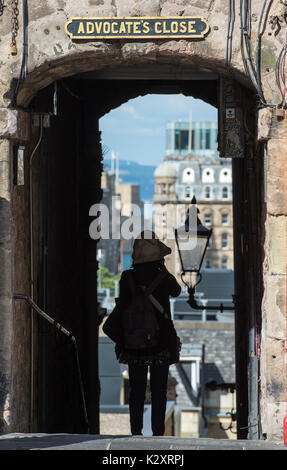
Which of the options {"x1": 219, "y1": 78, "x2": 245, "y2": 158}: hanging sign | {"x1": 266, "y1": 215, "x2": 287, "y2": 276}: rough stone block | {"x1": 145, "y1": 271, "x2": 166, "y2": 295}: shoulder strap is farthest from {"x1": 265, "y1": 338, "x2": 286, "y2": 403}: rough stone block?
{"x1": 219, "y1": 78, "x2": 245, "y2": 158}: hanging sign

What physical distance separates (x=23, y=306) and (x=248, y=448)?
2.19 metres

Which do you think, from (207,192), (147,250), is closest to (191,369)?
(147,250)

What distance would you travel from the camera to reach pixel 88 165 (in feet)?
38.1

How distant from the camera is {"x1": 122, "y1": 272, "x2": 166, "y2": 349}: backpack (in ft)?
24.4

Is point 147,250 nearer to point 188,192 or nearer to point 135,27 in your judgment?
A: point 135,27

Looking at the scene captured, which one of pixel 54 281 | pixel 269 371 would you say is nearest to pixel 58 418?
pixel 54 281

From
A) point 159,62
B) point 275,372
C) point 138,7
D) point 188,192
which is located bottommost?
point 275,372

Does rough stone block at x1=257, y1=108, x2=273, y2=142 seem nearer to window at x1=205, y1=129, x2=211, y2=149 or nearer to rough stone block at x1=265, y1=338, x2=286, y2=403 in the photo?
rough stone block at x1=265, y1=338, x2=286, y2=403

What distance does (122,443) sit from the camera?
6062mm

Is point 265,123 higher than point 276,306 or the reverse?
higher

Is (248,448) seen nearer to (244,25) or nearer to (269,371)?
(269,371)

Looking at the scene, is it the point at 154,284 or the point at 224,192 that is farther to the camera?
the point at 224,192

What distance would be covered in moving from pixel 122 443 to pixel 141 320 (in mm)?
1553

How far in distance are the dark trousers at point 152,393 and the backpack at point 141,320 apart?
22 centimetres
